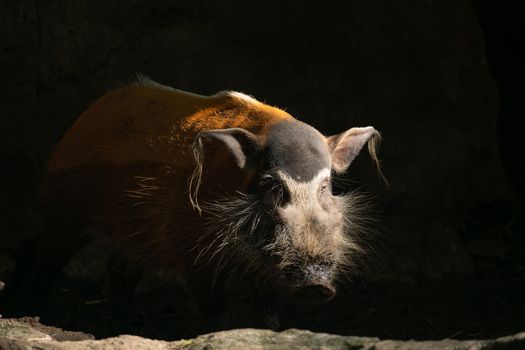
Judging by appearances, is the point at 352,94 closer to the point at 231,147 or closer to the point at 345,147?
the point at 345,147

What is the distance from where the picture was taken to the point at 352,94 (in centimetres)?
717

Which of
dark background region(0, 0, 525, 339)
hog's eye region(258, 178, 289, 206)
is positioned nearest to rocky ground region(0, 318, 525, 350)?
hog's eye region(258, 178, 289, 206)

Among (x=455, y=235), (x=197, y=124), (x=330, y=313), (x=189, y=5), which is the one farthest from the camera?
(x=455, y=235)

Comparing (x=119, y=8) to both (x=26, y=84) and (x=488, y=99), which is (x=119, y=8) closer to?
(x=26, y=84)

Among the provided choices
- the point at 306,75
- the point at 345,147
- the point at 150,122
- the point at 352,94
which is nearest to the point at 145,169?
the point at 150,122

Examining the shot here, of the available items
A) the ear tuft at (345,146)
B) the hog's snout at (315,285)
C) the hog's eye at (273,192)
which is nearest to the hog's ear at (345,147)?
the ear tuft at (345,146)

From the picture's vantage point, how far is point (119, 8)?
22.6ft

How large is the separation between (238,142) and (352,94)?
6.59 ft

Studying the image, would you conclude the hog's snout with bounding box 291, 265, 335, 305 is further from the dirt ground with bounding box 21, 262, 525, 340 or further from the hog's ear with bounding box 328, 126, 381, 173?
the dirt ground with bounding box 21, 262, 525, 340

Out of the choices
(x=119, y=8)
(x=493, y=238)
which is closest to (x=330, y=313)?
(x=493, y=238)

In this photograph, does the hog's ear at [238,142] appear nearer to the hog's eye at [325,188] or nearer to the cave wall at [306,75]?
the hog's eye at [325,188]

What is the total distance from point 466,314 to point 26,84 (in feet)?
10.7

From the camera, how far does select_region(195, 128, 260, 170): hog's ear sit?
17.4 ft

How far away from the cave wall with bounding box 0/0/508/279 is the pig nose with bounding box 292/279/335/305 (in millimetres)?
2069
